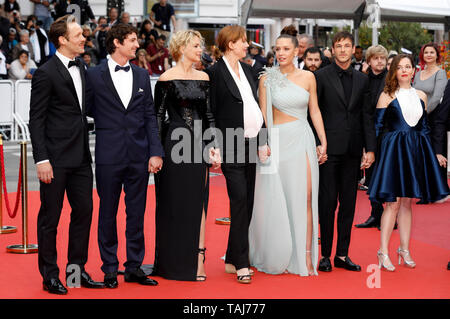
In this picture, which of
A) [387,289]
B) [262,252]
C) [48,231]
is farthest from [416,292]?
[48,231]

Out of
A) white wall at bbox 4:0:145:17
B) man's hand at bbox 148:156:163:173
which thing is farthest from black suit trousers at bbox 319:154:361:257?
white wall at bbox 4:0:145:17

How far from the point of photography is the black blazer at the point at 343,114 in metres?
6.55

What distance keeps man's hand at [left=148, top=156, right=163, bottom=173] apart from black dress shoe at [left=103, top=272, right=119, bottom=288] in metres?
0.85

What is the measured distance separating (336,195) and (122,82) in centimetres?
214

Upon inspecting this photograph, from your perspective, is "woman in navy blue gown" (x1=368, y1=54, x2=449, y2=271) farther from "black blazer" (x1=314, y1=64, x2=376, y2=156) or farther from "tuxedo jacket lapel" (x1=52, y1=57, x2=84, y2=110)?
Result: "tuxedo jacket lapel" (x1=52, y1=57, x2=84, y2=110)

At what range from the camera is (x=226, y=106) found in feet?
20.1

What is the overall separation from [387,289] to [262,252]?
3.83ft

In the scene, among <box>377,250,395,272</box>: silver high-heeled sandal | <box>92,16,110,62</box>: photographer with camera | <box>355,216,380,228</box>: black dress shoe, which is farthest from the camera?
<box>92,16,110,62</box>: photographer with camera

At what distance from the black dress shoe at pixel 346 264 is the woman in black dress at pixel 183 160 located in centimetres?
123

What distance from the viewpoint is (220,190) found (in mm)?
11617

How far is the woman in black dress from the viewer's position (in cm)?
604

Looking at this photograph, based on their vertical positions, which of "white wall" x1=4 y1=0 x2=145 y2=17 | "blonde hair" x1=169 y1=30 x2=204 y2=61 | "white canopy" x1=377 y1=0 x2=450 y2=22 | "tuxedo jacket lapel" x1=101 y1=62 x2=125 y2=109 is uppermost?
"white wall" x1=4 y1=0 x2=145 y2=17

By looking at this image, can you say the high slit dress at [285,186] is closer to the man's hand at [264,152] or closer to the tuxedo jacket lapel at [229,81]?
the man's hand at [264,152]

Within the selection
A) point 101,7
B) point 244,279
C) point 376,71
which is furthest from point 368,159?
point 101,7
